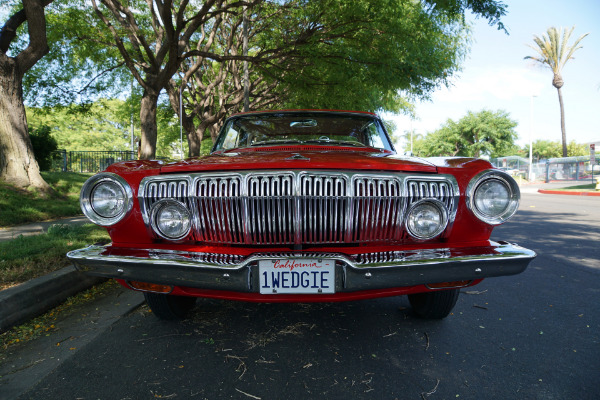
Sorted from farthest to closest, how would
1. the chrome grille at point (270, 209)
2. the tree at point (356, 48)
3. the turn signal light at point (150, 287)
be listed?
the tree at point (356, 48), the turn signal light at point (150, 287), the chrome grille at point (270, 209)

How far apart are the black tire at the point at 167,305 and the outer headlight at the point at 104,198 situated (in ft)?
2.04

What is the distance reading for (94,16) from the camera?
40.2ft

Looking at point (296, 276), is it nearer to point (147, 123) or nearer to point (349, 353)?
point (349, 353)

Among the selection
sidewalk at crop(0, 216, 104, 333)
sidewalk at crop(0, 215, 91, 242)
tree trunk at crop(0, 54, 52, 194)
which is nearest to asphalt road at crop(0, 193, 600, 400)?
sidewalk at crop(0, 216, 104, 333)

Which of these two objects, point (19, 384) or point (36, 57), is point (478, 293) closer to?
point (19, 384)

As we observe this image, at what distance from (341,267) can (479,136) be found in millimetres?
43374

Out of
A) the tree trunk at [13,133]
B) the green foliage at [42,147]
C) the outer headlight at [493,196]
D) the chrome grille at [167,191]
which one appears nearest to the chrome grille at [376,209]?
the outer headlight at [493,196]

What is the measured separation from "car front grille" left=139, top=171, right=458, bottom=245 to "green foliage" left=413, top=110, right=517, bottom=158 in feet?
138

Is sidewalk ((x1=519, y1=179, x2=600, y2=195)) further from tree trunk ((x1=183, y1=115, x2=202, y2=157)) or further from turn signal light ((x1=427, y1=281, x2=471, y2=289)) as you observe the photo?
turn signal light ((x1=427, y1=281, x2=471, y2=289))

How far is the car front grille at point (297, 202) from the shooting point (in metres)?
2.07

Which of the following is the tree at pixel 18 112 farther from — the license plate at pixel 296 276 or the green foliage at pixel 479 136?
the green foliage at pixel 479 136

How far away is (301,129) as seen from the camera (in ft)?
12.5

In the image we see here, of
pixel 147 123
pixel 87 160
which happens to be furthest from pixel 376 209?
pixel 87 160

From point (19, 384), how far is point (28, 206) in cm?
606
